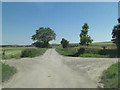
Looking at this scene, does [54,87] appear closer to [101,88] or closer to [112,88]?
[101,88]

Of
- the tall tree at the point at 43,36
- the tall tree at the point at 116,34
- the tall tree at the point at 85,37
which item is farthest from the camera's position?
the tall tree at the point at 43,36

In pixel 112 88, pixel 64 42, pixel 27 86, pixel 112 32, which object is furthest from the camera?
pixel 64 42

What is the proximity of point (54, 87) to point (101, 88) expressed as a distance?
6.71 feet

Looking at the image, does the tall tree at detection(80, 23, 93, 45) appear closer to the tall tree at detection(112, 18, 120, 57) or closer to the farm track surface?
the tall tree at detection(112, 18, 120, 57)

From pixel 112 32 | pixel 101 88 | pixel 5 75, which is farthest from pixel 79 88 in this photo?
pixel 112 32

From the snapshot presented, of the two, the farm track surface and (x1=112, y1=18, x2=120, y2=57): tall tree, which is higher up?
(x1=112, y1=18, x2=120, y2=57): tall tree

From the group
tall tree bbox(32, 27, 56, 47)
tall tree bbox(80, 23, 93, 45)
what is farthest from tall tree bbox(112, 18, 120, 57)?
tall tree bbox(32, 27, 56, 47)

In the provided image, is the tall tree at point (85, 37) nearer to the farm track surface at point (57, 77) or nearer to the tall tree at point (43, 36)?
the farm track surface at point (57, 77)

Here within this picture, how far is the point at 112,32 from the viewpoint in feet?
64.8

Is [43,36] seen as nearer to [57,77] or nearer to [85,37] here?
[85,37]

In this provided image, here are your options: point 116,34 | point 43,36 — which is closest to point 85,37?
point 116,34

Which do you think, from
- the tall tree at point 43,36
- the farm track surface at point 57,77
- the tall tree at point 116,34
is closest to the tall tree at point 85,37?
the tall tree at point 116,34

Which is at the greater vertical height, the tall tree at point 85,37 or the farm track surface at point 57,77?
the tall tree at point 85,37

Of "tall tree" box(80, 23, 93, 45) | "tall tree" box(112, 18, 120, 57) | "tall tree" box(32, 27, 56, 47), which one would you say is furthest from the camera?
"tall tree" box(32, 27, 56, 47)
